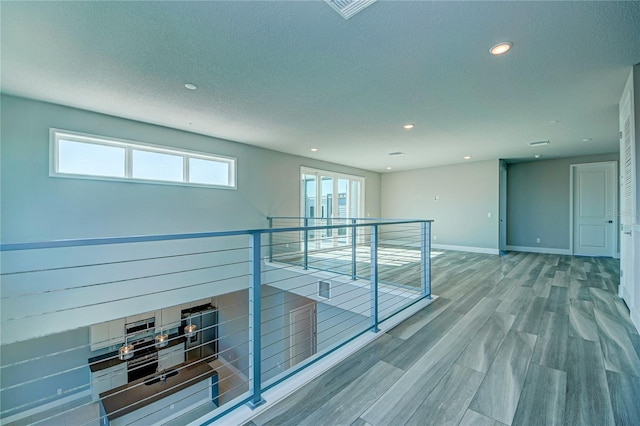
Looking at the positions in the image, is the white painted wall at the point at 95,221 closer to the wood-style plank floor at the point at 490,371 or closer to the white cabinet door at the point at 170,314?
the wood-style plank floor at the point at 490,371

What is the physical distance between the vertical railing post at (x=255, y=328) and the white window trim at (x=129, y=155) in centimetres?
350

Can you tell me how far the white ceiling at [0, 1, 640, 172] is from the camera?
197 centimetres

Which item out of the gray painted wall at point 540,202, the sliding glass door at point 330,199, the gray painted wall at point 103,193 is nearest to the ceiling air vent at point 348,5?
the gray painted wall at point 103,193

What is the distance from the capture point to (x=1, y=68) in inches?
104

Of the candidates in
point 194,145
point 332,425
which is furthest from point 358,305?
point 194,145

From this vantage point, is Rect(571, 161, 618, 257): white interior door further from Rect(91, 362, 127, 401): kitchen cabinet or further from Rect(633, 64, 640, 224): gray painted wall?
Rect(91, 362, 127, 401): kitchen cabinet

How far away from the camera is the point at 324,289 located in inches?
179

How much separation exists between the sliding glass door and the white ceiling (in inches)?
103

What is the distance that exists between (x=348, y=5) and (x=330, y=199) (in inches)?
222

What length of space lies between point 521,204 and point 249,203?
7186mm

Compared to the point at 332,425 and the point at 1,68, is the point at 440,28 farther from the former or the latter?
the point at 1,68

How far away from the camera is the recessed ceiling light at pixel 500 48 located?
228 centimetres

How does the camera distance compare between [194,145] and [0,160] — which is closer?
[0,160]

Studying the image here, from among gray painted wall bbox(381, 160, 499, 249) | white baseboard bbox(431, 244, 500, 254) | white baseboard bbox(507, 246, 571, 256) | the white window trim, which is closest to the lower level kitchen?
the white window trim
